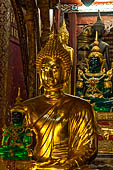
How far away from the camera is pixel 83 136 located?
192cm

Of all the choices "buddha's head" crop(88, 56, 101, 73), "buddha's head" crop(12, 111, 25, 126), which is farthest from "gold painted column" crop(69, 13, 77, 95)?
"buddha's head" crop(12, 111, 25, 126)

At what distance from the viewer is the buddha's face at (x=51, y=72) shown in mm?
1936

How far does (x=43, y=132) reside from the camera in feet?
6.35

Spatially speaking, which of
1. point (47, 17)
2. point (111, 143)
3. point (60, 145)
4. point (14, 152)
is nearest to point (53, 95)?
point (60, 145)

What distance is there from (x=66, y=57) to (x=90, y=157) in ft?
1.78

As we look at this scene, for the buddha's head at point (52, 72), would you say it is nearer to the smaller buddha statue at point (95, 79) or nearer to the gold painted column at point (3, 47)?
the gold painted column at point (3, 47)

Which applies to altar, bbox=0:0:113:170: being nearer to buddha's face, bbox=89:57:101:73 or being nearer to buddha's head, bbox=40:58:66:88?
buddha's head, bbox=40:58:66:88

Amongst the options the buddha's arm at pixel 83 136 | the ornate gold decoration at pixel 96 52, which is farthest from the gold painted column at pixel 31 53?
the ornate gold decoration at pixel 96 52

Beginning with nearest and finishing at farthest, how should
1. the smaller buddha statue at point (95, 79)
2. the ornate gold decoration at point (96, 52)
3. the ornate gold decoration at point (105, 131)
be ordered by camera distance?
the ornate gold decoration at point (105, 131) < the smaller buddha statue at point (95, 79) < the ornate gold decoration at point (96, 52)

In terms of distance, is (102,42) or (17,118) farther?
(102,42)

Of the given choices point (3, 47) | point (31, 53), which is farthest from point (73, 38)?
point (3, 47)

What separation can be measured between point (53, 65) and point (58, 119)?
0.29 metres

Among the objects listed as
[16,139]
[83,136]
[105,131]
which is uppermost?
[83,136]

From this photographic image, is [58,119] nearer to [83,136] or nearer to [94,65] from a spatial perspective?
[83,136]
